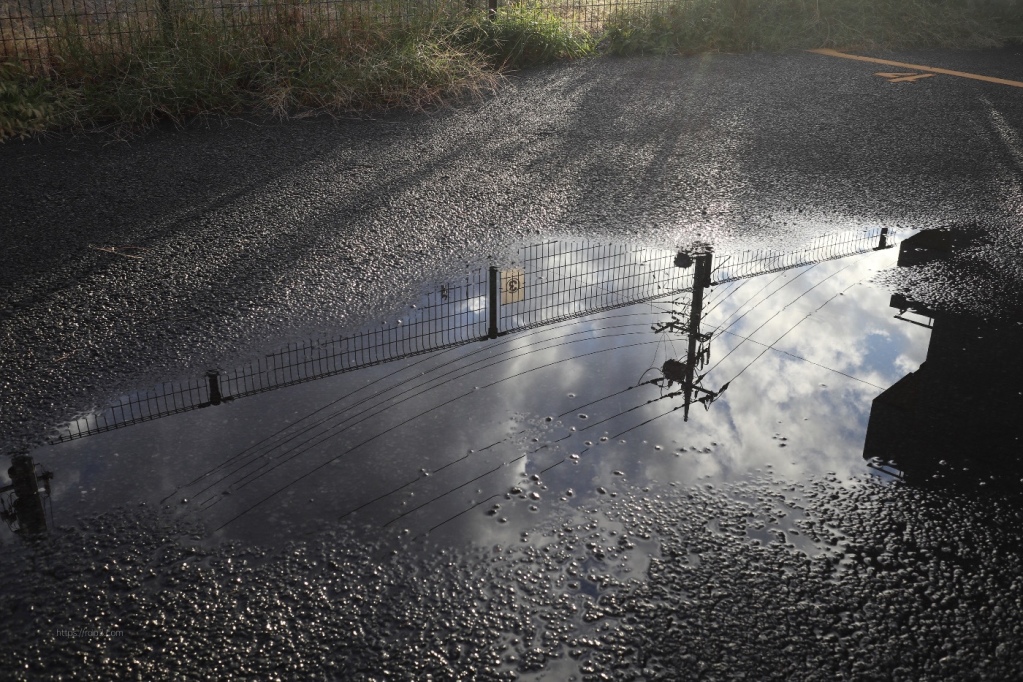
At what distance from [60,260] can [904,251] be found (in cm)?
442

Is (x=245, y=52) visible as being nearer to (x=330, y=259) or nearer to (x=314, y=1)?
(x=314, y=1)

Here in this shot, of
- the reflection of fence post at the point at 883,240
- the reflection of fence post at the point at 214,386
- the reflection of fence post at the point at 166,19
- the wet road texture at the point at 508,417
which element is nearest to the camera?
the wet road texture at the point at 508,417

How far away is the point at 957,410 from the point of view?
334 centimetres

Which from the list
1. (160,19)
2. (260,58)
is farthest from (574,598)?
(160,19)

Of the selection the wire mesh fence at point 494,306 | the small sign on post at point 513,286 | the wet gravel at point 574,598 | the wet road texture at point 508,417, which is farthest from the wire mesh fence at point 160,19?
the wet gravel at point 574,598

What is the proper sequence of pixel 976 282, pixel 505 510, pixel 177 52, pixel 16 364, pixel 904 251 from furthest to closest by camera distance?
1. pixel 177 52
2. pixel 904 251
3. pixel 976 282
4. pixel 16 364
5. pixel 505 510

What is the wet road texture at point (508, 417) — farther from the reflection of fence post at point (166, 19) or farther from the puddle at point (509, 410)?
the reflection of fence post at point (166, 19)

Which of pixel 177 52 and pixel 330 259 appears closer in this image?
pixel 330 259

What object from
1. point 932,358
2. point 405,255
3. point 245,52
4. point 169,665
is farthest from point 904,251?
point 245,52

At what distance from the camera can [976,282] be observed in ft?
14.3

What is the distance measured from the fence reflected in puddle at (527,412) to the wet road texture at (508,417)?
1 cm

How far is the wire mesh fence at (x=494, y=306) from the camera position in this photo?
11.0 feet

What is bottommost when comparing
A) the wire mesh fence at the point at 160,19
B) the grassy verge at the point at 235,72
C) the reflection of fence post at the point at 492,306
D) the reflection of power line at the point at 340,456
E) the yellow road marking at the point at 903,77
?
the reflection of power line at the point at 340,456

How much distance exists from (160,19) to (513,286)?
4851 mm
